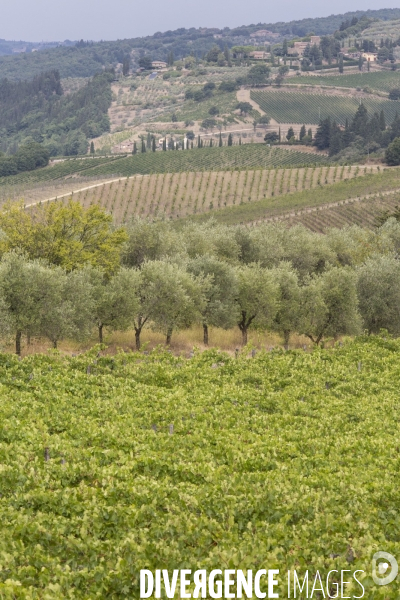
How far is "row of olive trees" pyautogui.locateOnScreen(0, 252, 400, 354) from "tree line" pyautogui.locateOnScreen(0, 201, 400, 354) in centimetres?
7

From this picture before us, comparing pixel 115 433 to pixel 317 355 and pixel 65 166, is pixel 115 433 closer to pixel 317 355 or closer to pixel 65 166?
pixel 317 355

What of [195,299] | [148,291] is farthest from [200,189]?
[148,291]

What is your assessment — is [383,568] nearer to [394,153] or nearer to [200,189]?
[200,189]

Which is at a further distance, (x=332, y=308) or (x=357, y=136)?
(x=357, y=136)

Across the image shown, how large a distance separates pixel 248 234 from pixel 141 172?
9722 centimetres

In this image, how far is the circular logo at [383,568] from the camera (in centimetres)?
1413

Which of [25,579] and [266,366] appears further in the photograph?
[266,366]

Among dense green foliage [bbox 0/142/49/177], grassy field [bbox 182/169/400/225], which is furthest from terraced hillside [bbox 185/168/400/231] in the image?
dense green foliage [bbox 0/142/49/177]

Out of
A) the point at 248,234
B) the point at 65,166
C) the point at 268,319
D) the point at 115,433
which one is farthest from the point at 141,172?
the point at 115,433

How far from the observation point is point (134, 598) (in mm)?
14023

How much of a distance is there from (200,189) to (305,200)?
25.4m

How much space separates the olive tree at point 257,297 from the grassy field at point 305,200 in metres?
53.4

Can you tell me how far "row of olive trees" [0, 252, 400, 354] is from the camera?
37094 millimetres

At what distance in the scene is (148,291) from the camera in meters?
41.6
